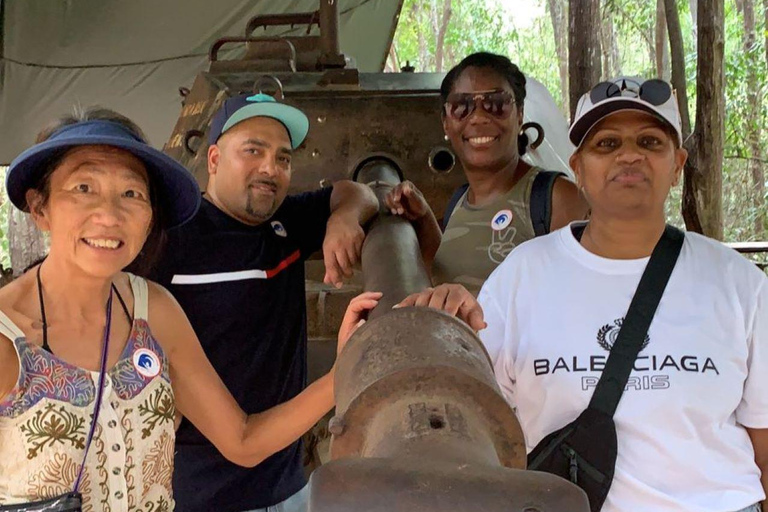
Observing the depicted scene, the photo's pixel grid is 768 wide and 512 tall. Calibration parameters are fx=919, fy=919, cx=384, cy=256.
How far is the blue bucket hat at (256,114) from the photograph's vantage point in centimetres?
312

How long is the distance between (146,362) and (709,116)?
6.09m

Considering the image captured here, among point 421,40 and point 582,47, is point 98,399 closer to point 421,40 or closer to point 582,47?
point 582,47

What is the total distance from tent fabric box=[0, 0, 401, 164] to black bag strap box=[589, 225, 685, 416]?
31.9 ft

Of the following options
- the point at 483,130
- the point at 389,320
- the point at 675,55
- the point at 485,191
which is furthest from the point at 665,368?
the point at 675,55

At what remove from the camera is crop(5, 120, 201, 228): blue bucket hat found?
80.9 inches

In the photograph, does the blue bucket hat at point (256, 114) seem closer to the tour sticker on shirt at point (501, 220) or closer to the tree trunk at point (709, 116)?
the tour sticker on shirt at point (501, 220)

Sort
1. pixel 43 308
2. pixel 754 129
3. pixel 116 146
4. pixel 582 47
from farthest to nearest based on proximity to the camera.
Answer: pixel 754 129 → pixel 582 47 → pixel 116 146 → pixel 43 308

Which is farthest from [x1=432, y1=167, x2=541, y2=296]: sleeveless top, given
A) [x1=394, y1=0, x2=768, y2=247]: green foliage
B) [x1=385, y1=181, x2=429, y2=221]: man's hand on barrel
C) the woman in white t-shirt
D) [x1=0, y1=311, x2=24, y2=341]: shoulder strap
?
[x1=394, y1=0, x2=768, y2=247]: green foliage

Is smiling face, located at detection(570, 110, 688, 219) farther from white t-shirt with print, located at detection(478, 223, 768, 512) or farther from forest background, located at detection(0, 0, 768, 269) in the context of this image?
forest background, located at detection(0, 0, 768, 269)

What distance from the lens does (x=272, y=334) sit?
10.0 ft

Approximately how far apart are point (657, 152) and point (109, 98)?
432 inches

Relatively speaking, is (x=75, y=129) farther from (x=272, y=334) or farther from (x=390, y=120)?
(x=390, y=120)

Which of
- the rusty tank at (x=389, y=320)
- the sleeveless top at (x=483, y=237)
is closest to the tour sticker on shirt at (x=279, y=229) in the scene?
the rusty tank at (x=389, y=320)

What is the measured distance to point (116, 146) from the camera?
2.14 m
